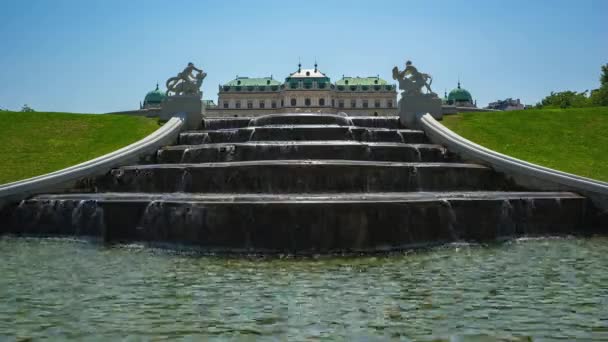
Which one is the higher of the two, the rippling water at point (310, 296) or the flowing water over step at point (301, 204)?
the flowing water over step at point (301, 204)

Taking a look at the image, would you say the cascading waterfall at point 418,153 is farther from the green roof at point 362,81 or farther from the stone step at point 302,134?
the green roof at point 362,81

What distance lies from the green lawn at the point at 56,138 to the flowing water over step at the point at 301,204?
2.97m

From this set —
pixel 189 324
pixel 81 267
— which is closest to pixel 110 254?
pixel 81 267

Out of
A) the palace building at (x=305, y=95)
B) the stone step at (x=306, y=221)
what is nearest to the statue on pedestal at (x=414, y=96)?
the stone step at (x=306, y=221)

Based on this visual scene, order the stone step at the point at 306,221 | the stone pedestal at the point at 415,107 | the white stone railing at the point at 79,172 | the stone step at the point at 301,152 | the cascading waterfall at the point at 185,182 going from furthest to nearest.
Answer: the stone pedestal at the point at 415,107 < the stone step at the point at 301,152 < the cascading waterfall at the point at 185,182 < the white stone railing at the point at 79,172 < the stone step at the point at 306,221

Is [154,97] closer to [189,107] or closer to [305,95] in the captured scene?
[305,95]

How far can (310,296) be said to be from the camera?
685cm

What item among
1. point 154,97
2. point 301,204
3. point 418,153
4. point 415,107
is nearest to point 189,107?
A: point 415,107

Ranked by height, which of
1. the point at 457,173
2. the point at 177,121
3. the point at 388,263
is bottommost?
the point at 388,263

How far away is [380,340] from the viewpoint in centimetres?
520

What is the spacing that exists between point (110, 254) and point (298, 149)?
7.36 metres

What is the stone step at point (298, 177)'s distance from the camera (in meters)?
13.6

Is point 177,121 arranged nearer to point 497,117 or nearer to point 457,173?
point 457,173

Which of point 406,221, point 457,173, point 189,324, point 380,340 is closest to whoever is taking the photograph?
point 380,340
